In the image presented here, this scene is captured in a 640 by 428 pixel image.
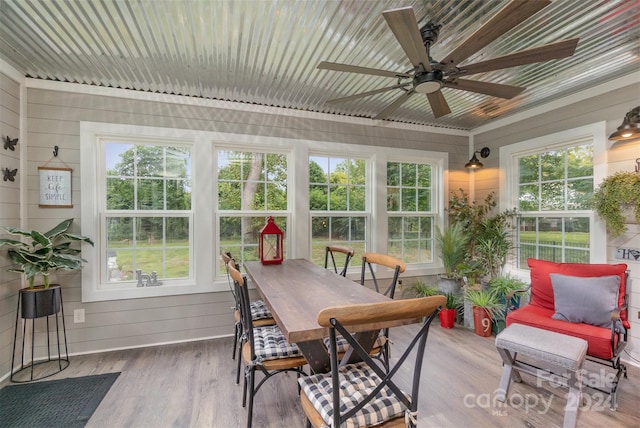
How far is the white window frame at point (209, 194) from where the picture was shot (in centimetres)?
279

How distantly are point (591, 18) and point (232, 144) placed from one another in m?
3.17

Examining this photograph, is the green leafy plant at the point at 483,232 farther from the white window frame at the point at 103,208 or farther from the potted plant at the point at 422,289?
the white window frame at the point at 103,208

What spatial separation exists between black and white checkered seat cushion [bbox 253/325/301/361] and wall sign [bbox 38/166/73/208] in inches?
92.3

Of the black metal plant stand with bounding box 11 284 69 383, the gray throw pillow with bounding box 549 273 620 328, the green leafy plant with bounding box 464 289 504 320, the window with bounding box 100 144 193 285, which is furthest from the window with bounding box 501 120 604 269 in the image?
the black metal plant stand with bounding box 11 284 69 383

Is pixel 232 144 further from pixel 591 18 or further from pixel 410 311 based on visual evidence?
pixel 591 18

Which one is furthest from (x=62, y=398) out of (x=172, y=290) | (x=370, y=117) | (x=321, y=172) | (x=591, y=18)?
(x=591, y=18)

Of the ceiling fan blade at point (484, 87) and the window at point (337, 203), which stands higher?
the ceiling fan blade at point (484, 87)

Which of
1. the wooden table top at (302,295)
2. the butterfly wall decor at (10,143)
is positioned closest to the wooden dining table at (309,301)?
the wooden table top at (302,295)

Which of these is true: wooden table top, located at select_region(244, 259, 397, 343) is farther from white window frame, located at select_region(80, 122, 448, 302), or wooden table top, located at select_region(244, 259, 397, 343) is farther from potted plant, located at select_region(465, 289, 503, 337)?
potted plant, located at select_region(465, 289, 503, 337)

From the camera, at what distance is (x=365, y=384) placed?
4.55ft

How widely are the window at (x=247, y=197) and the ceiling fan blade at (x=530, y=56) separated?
7.45 feet

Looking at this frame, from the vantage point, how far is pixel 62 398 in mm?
2117

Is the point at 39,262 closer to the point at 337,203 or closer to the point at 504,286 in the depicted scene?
the point at 337,203

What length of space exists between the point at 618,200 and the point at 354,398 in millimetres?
3061
